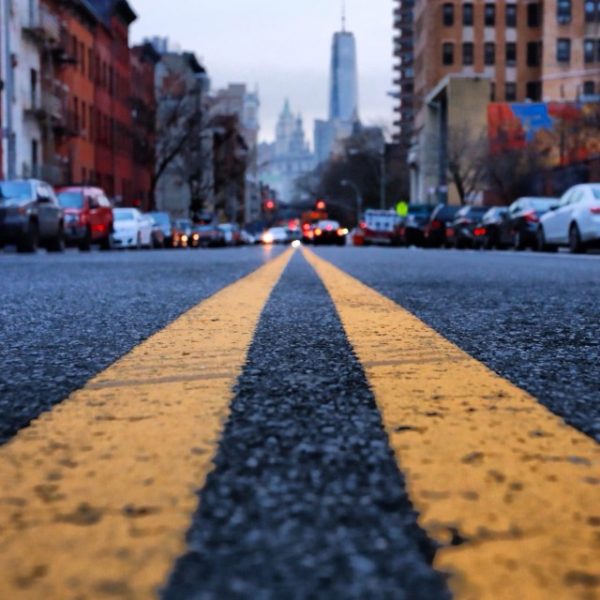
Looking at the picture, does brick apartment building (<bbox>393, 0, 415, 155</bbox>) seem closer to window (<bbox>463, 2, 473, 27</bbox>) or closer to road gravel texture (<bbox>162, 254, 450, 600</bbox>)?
window (<bbox>463, 2, 473, 27</bbox>)

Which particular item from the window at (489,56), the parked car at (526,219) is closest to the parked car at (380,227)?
the parked car at (526,219)

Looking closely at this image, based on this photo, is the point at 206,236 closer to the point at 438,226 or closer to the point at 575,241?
the point at 438,226

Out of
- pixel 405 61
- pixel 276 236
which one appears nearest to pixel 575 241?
pixel 276 236

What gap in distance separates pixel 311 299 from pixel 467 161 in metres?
59.9

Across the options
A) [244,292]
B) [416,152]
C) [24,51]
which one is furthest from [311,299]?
[416,152]

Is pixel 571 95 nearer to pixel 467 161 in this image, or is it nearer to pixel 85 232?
pixel 467 161

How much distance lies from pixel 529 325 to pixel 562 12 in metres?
80.1

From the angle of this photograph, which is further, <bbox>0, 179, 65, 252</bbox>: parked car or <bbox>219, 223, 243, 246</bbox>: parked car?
<bbox>219, 223, 243, 246</bbox>: parked car

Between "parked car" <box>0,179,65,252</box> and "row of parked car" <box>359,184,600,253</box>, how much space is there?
36.7 feet

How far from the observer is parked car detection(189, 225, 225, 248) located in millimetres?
49219

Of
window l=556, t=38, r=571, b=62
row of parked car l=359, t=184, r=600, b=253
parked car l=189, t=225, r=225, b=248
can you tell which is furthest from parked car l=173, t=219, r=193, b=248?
window l=556, t=38, r=571, b=62

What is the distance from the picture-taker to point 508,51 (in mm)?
81250

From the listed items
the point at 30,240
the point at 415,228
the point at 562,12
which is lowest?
the point at 30,240

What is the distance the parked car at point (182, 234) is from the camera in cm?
4250
